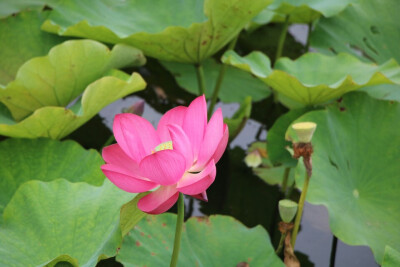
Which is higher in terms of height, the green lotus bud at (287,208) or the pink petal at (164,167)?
the pink petal at (164,167)

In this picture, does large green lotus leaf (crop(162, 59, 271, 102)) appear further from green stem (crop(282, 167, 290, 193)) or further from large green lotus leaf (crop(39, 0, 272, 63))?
green stem (crop(282, 167, 290, 193))

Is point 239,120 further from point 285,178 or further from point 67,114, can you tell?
point 67,114

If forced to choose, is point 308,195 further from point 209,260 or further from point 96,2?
point 96,2

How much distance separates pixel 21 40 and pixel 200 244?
37.4 inches

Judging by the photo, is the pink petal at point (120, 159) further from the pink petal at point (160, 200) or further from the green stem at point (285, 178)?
the green stem at point (285, 178)

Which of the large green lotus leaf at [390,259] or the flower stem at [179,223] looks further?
the large green lotus leaf at [390,259]

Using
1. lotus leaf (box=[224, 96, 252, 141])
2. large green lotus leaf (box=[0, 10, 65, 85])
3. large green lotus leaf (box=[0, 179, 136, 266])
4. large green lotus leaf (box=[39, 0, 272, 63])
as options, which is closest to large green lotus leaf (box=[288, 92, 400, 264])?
lotus leaf (box=[224, 96, 252, 141])

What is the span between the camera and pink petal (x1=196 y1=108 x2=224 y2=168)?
941 millimetres

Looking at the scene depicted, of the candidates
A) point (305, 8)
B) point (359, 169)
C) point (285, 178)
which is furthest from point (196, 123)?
point (305, 8)

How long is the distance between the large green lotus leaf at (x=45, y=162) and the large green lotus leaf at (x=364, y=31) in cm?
106

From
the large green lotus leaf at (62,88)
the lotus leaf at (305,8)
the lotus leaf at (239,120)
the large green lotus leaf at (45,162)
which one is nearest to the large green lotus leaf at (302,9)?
the lotus leaf at (305,8)

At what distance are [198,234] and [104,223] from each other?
265 millimetres

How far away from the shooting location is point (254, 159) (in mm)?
1961

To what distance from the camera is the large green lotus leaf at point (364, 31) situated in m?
2.16
